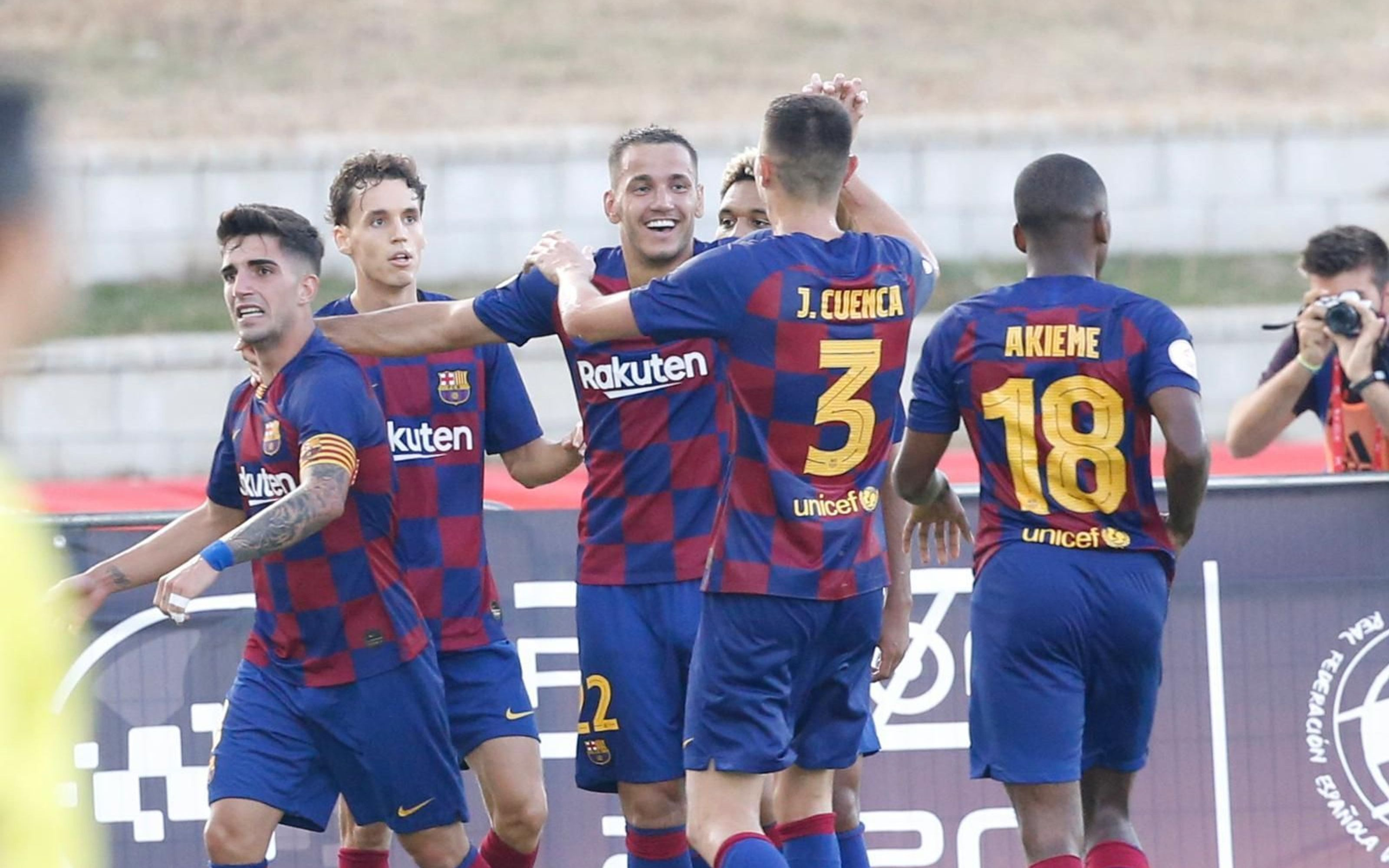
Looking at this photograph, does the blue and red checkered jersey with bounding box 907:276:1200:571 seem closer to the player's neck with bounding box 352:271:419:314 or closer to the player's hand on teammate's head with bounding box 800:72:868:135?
the player's hand on teammate's head with bounding box 800:72:868:135

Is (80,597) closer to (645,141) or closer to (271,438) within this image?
(271,438)

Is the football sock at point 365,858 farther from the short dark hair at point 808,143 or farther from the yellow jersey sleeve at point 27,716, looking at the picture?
the yellow jersey sleeve at point 27,716

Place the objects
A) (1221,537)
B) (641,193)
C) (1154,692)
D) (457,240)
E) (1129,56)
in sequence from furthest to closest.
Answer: (1129,56) → (457,240) → (1221,537) → (641,193) → (1154,692)

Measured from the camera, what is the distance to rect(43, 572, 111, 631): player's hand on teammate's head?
4938mm

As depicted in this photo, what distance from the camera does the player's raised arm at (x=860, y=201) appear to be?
5.45 metres

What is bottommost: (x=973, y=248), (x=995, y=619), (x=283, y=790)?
(x=283, y=790)

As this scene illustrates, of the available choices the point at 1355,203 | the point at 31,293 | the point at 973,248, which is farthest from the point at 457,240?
the point at 31,293

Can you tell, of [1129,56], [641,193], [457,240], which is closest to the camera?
[641,193]

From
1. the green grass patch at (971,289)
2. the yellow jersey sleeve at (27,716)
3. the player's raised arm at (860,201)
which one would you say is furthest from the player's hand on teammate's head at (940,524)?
the green grass patch at (971,289)

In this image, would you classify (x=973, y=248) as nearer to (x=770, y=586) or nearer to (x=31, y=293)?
(x=770, y=586)

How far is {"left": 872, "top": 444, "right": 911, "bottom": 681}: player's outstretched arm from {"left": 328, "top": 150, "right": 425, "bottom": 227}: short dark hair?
1.82m

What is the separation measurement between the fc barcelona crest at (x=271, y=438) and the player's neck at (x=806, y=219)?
157 cm

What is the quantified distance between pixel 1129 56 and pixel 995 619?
1714 cm

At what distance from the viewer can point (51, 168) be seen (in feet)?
6.93
